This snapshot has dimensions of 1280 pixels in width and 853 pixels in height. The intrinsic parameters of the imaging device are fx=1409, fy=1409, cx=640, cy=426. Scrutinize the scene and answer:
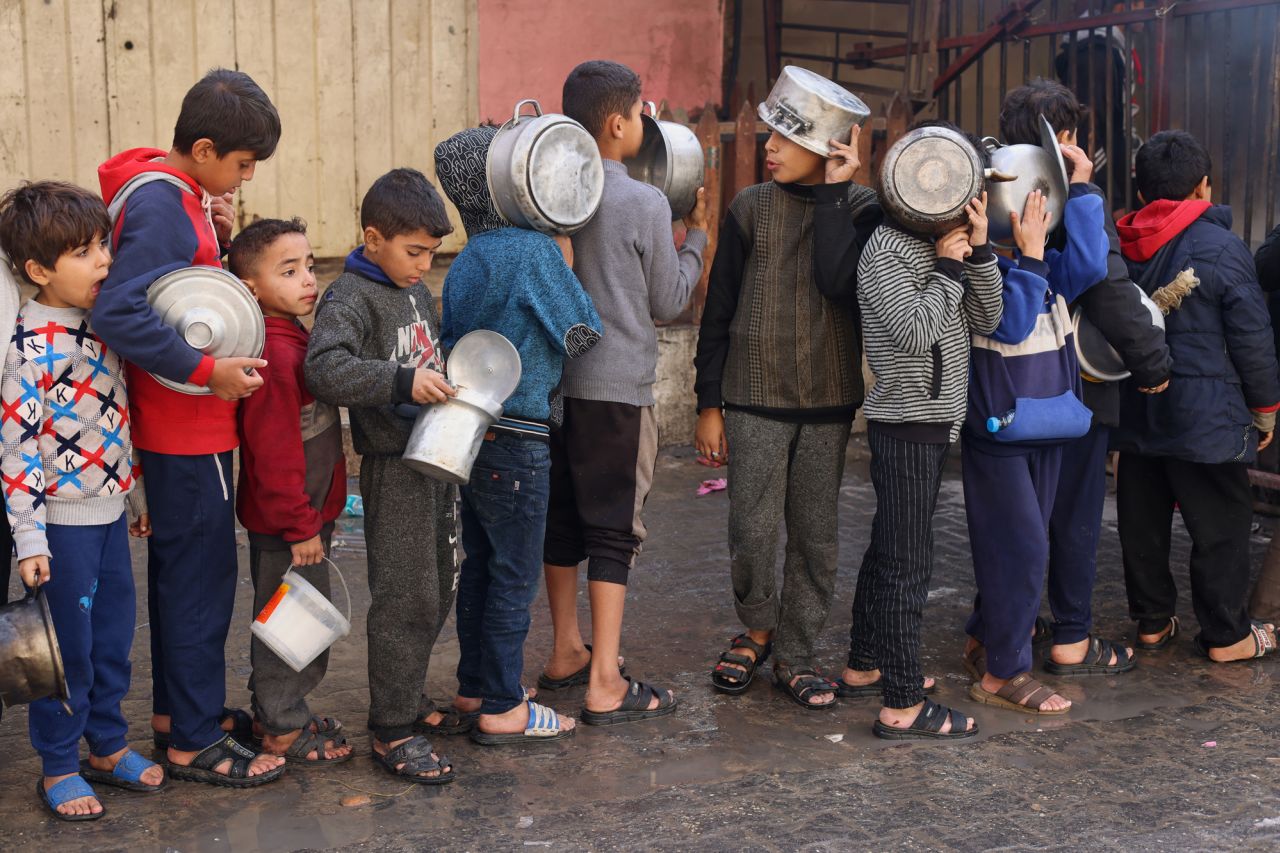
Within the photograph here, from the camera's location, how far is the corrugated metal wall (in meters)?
6.78

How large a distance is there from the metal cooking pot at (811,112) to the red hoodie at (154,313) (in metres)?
1.63

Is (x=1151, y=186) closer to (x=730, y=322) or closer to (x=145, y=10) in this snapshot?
(x=730, y=322)

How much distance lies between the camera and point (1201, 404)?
4602 millimetres

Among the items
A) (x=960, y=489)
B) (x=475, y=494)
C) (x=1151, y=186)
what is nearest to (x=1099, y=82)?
(x=960, y=489)

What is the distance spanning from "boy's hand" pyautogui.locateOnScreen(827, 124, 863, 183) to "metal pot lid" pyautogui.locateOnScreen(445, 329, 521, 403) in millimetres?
1121

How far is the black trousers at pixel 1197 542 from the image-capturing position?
15.4ft

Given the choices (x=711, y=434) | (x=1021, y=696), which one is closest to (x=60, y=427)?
(x=711, y=434)

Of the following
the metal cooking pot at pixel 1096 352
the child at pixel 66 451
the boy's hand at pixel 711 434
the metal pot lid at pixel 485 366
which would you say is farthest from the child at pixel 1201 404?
the child at pixel 66 451

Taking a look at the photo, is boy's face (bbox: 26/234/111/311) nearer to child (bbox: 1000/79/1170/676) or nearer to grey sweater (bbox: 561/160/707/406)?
grey sweater (bbox: 561/160/707/406)

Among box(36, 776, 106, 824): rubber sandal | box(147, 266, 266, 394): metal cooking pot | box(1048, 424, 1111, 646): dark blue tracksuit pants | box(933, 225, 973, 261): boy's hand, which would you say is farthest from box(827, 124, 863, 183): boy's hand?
box(36, 776, 106, 824): rubber sandal

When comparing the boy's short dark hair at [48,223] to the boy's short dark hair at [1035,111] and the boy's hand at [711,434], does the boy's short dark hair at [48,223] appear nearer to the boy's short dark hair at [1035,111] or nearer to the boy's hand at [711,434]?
the boy's hand at [711,434]

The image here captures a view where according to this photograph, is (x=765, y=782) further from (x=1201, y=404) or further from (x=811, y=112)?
(x=1201, y=404)

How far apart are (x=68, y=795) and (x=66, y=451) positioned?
0.85 m

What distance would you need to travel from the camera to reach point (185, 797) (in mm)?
3629
